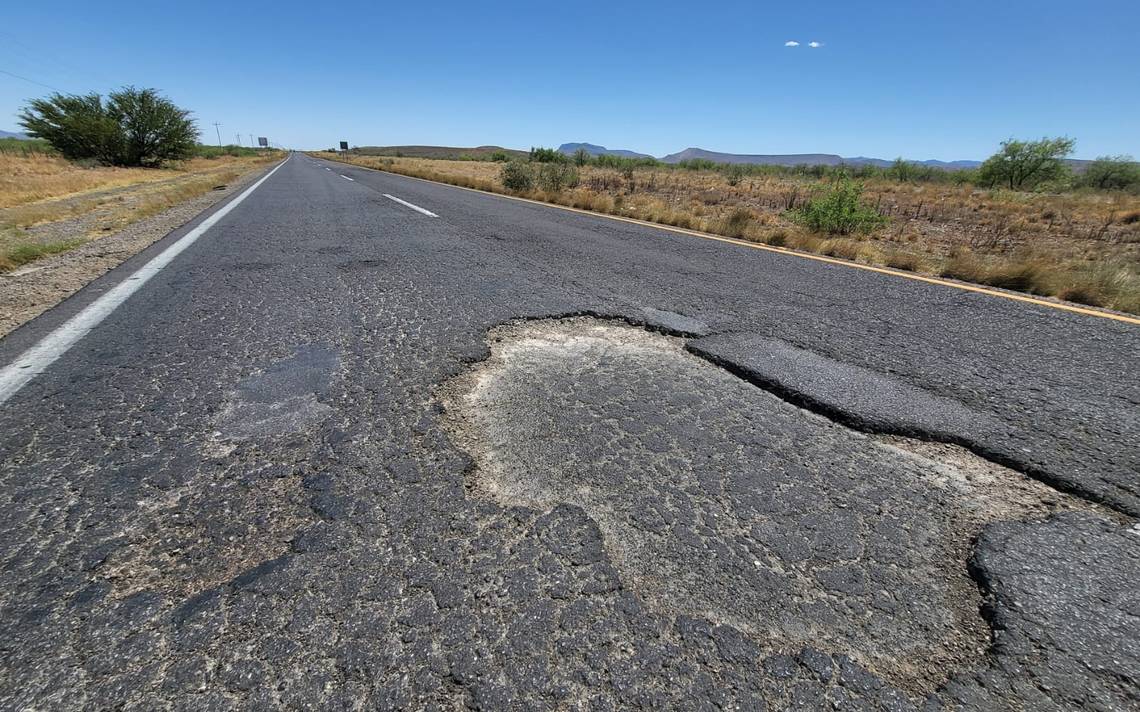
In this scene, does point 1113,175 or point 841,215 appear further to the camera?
point 1113,175

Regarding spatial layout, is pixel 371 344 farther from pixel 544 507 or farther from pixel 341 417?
pixel 544 507

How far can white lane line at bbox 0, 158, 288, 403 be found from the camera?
2.33 meters

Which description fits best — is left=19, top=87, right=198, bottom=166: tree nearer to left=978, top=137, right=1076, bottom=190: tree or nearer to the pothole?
the pothole

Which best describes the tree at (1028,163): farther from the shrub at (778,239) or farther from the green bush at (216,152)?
the green bush at (216,152)

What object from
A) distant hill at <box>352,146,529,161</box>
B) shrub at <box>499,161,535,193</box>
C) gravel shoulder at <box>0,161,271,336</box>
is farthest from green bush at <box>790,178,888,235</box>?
distant hill at <box>352,146,529,161</box>

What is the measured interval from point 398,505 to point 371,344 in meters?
1.52

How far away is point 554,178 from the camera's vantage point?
57.2 feet

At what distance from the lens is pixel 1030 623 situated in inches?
50.1

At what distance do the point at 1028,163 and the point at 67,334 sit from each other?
1852 inches

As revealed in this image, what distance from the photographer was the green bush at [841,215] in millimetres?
9930

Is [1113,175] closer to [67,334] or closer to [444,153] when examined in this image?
[67,334]

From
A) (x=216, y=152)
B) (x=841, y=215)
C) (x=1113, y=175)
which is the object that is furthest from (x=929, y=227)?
(x=216, y=152)

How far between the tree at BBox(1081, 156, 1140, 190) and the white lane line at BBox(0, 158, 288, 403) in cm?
5305

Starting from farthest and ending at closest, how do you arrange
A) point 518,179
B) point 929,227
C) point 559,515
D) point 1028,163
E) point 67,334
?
point 1028,163, point 518,179, point 929,227, point 67,334, point 559,515
